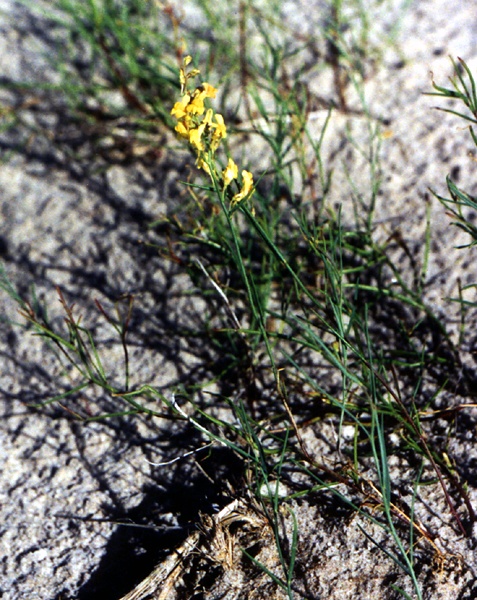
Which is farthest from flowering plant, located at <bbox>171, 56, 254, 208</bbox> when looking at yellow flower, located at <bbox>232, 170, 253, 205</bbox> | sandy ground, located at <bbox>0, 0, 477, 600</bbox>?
sandy ground, located at <bbox>0, 0, 477, 600</bbox>

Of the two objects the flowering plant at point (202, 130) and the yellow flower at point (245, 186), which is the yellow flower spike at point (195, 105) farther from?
the yellow flower at point (245, 186)

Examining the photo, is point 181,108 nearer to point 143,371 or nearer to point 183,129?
point 183,129

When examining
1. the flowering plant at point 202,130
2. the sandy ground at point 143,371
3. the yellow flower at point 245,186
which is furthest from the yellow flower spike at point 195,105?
the sandy ground at point 143,371

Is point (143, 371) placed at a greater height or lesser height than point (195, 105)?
lesser

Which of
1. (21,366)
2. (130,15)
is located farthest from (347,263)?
(130,15)

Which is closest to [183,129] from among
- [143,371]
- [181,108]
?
[181,108]

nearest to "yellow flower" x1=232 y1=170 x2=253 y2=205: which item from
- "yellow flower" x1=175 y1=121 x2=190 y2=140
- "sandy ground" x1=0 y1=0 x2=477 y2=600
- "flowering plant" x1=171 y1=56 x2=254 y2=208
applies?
"flowering plant" x1=171 y1=56 x2=254 y2=208

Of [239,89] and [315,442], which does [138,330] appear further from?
[239,89]

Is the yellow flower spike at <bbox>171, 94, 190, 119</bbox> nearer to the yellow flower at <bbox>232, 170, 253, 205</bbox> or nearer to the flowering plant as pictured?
the flowering plant

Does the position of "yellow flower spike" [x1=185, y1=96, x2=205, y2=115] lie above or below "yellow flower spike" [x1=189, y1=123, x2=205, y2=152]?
above

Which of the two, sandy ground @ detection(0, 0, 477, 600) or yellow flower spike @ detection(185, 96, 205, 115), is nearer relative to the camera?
yellow flower spike @ detection(185, 96, 205, 115)
